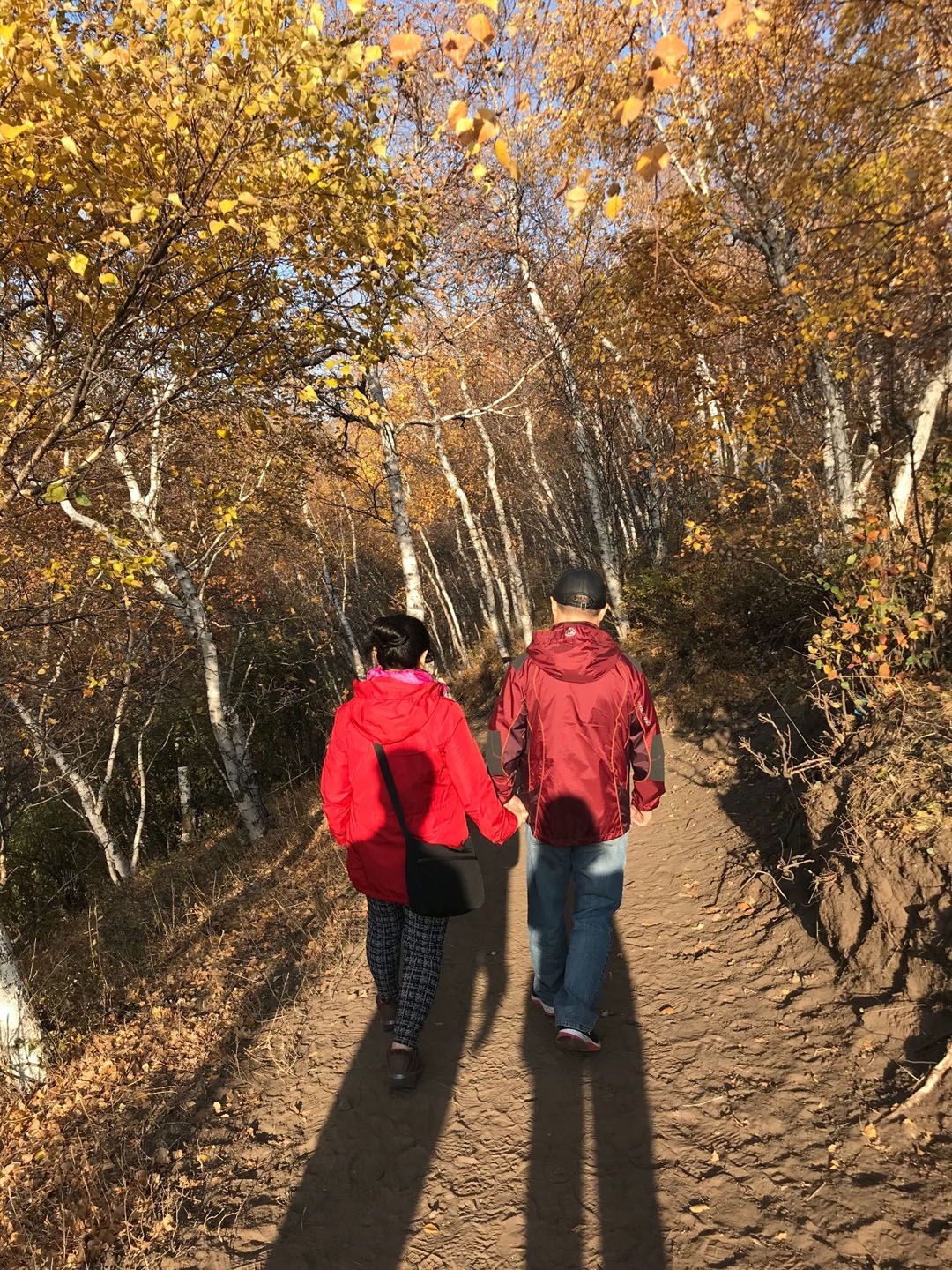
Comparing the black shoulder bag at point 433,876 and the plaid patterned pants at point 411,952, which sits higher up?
the black shoulder bag at point 433,876

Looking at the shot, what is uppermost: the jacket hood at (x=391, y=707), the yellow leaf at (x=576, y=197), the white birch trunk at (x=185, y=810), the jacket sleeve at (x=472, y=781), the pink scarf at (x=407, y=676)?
the yellow leaf at (x=576, y=197)

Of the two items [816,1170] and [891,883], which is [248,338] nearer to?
[891,883]

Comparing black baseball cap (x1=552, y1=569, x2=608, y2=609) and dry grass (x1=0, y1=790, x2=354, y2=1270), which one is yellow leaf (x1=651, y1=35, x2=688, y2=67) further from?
dry grass (x1=0, y1=790, x2=354, y2=1270)

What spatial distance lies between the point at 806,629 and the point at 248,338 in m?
7.26

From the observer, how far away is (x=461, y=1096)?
10.1 ft

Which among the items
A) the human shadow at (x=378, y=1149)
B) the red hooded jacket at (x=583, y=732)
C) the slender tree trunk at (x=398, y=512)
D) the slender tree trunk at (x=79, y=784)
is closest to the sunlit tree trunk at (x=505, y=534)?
the slender tree trunk at (x=398, y=512)

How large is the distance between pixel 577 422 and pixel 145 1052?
11074 mm

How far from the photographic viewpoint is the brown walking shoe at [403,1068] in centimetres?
308

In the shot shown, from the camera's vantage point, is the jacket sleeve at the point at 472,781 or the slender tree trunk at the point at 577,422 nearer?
the jacket sleeve at the point at 472,781

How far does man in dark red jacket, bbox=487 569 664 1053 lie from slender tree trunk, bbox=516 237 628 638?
354 inches

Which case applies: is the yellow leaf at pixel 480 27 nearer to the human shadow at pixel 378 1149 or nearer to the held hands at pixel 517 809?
the held hands at pixel 517 809

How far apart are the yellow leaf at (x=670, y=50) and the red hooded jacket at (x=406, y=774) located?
99.0 inches

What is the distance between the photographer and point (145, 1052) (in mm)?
3773

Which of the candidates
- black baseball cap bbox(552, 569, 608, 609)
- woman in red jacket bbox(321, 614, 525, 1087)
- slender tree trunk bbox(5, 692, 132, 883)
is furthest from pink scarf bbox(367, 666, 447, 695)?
slender tree trunk bbox(5, 692, 132, 883)
